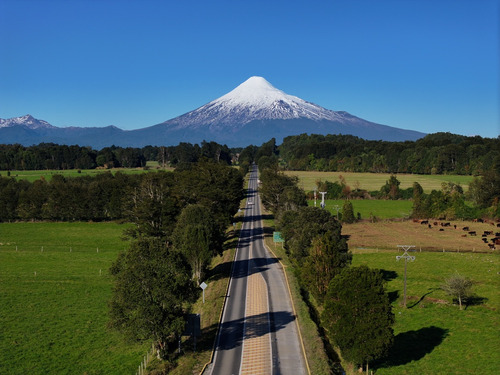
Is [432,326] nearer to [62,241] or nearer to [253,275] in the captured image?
[253,275]

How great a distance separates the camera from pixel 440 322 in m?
41.6

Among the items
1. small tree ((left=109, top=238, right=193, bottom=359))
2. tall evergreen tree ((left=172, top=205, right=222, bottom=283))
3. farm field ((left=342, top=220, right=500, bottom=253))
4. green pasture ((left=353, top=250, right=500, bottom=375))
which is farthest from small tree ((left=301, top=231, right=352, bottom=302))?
farm field ((left=342, top=220, right=500, bottom=253))

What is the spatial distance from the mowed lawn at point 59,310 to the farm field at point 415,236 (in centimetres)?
4595

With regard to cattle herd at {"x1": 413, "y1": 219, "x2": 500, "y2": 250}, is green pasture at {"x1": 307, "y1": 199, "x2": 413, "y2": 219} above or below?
above

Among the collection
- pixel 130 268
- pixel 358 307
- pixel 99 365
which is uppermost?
pixel 130 268

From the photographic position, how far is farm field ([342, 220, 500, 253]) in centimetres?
7463

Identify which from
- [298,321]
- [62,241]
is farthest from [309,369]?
[62,241]

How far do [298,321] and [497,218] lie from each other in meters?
89.9

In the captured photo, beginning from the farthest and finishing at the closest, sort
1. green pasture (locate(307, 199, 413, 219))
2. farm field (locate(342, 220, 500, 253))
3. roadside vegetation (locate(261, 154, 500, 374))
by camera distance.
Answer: green pasture (locate(307, 199, 413, 219)) → farm field (locate(342, 220, 500, 253)) → roadside vegetation (locate(261, 154, 500, 374))

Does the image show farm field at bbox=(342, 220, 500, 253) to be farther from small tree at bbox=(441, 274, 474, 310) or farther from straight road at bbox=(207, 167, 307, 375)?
small tree at bbox=(441, 274, 474, 310)

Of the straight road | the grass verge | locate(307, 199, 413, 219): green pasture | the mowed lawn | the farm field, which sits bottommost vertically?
the mowed lawn

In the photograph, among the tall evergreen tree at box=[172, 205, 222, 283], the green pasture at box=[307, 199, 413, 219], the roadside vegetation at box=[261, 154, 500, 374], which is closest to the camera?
the roadside vegetation at box=[261, 154, 500, 374]

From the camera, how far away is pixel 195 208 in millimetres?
58062

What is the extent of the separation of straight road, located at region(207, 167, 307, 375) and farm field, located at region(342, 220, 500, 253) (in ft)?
83.6
